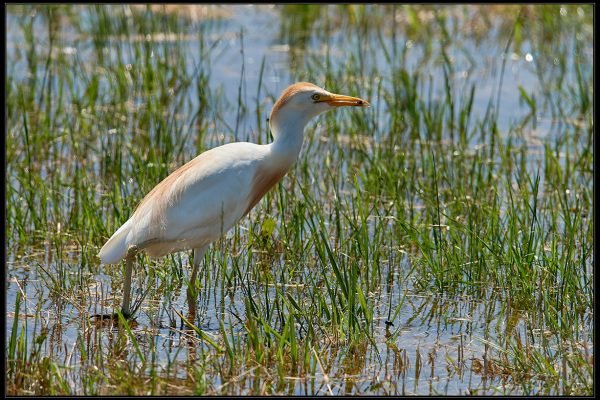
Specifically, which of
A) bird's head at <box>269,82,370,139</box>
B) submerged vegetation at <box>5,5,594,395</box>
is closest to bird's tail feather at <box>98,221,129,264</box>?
submerged vegetation at <box>5,5,594,395</box>

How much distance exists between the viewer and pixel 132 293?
21.4ft

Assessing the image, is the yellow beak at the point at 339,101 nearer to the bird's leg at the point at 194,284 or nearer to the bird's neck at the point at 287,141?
the bird's neck at the point at 287,141

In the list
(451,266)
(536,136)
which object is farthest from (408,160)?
(451,266)

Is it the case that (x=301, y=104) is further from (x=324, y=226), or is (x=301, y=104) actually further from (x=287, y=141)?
(x=324, y=226)

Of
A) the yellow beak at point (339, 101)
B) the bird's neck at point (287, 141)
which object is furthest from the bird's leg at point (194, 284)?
the yellow beak at point (339, 101)

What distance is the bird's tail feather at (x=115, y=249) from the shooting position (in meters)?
6.04

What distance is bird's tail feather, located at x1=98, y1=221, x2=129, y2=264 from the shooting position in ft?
19.8

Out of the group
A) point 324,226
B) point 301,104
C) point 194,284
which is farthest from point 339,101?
point 194,284

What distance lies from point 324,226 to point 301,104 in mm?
Result: 743

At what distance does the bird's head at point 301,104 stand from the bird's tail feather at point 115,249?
105cm

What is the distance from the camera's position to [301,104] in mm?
6262

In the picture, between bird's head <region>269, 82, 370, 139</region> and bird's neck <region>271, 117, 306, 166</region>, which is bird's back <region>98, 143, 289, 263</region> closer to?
bird's neck <region>271, 117, 306, 166</region>

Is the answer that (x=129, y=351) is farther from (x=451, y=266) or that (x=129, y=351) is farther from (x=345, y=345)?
(x=451, y=266)

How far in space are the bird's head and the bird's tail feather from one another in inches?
41.5
